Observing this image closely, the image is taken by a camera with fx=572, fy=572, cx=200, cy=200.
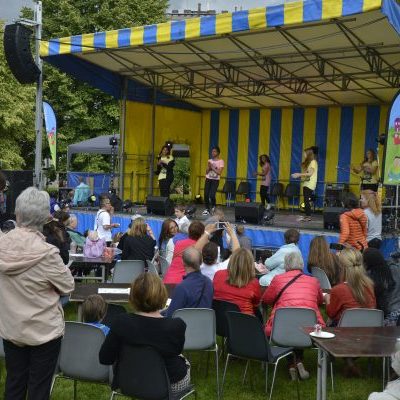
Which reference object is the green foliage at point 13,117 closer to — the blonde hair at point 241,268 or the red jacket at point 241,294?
the red jacket at point 241,294

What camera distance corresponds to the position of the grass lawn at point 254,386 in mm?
4121

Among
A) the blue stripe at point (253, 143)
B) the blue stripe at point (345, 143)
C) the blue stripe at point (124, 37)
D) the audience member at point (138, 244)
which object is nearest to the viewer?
the audience member at point (138, 244)

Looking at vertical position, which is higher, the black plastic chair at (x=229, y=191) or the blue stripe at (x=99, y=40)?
the blue stripe at (x=99, y=40)

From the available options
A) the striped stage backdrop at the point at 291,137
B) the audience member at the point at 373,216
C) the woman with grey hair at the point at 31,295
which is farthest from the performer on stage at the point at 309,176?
the woman with grey hair at the point at 31,295

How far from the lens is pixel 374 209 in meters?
7.79

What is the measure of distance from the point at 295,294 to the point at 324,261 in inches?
56.7

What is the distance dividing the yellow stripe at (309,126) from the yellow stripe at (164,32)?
6.07 meters

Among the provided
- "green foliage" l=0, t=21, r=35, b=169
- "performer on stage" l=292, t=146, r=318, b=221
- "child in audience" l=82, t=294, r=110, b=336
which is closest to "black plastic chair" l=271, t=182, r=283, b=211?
"performer on stage" l=292, t=146, r=318, b=221

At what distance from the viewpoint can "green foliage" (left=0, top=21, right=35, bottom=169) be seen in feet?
75.6

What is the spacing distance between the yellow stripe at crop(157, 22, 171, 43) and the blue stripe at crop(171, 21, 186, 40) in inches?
3.0

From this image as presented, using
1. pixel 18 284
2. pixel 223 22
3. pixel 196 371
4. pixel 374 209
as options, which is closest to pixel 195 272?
pixel 196 371

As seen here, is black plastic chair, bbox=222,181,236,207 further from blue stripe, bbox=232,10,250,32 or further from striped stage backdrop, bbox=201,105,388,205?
blue stripe, bbox=232,10,250,32

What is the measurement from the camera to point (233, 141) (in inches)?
622

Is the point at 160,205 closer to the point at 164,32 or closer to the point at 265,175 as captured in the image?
the point at 265,175
